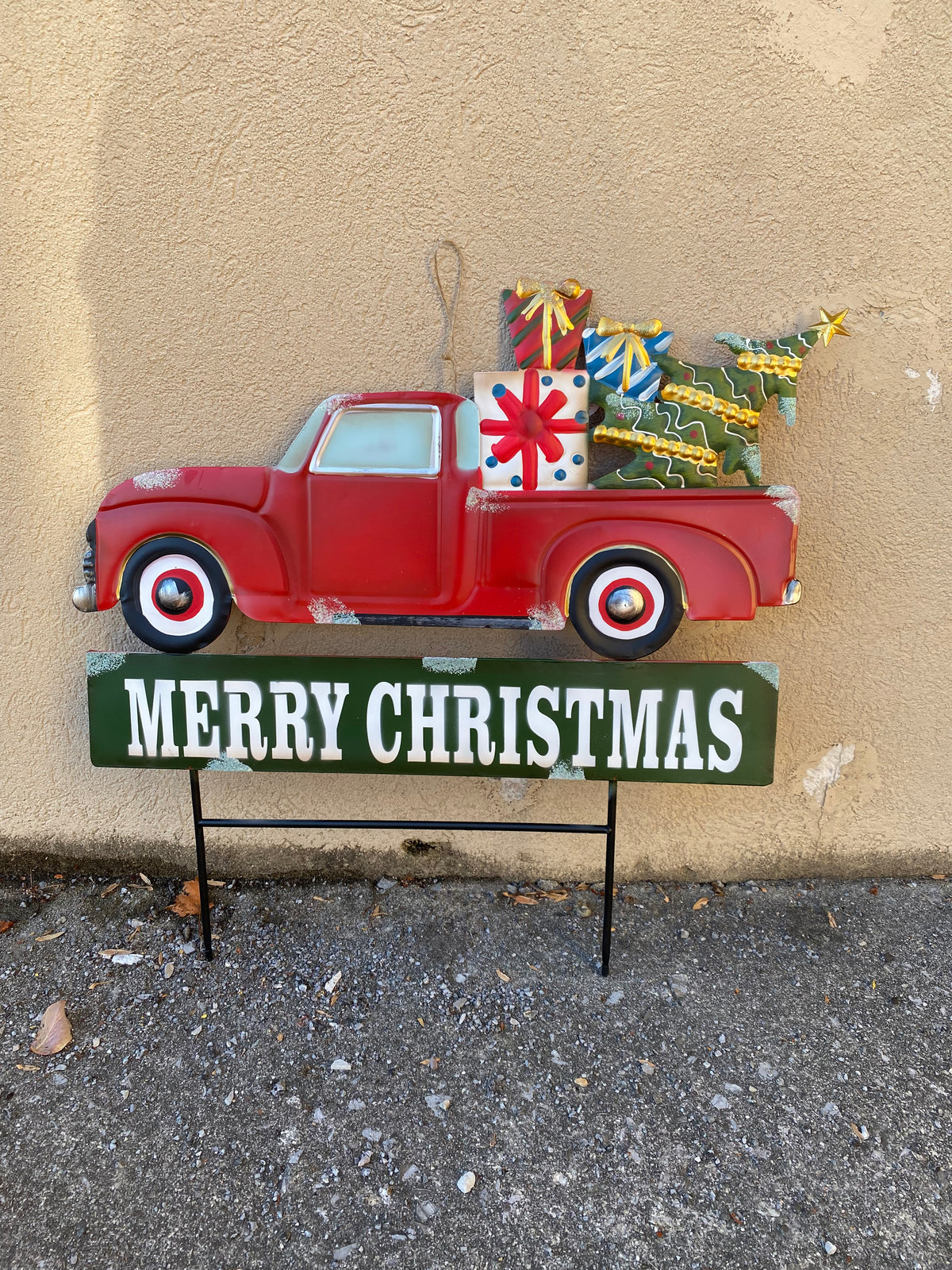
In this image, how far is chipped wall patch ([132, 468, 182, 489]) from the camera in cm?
210

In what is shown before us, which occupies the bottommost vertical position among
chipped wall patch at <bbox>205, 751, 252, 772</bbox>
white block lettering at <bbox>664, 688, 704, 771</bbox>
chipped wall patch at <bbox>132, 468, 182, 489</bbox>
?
chipped wall patch at <bbox>205, 751, 252, 772</bbox>

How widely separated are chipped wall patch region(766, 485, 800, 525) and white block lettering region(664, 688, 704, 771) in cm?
63

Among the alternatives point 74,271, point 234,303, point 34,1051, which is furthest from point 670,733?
point 74,271

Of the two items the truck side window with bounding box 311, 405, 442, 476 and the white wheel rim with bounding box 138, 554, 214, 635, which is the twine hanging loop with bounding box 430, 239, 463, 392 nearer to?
the truck side window with bounding box 311, 405, 442, 476

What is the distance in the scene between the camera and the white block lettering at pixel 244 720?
7.18 feet

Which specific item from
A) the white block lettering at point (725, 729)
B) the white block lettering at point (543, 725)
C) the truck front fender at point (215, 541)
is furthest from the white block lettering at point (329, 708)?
the white block lettering at point (725, 729)

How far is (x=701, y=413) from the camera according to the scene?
80.6 inches

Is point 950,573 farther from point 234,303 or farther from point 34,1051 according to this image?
point 34,1051

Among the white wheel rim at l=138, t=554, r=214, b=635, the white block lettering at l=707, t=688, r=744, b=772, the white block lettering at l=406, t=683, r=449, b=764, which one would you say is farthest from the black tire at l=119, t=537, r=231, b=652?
the white block lettering at l=707, t=688, r=744, b=772

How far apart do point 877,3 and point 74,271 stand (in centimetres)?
286

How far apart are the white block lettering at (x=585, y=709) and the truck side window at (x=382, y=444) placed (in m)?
0.86

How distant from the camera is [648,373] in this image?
208 centimetres

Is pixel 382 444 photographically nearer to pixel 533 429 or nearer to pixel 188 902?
pixel 533 429

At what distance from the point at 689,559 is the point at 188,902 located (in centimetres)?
232
